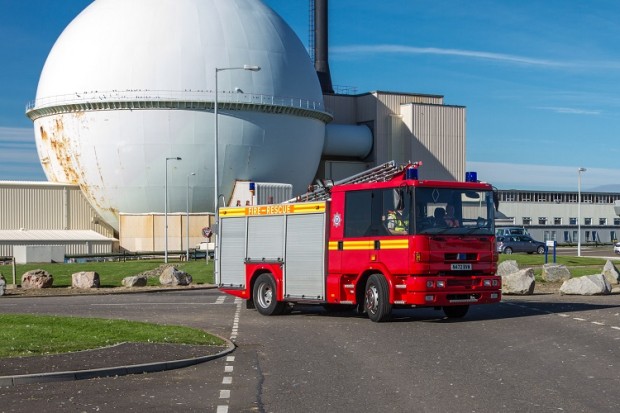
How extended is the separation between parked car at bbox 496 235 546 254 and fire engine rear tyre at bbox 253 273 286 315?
154 feet

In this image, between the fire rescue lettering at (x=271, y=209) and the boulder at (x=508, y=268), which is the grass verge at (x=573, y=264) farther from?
the fire rescue lettering at (x=271, y=209)

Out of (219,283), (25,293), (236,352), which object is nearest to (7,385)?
(236,352)

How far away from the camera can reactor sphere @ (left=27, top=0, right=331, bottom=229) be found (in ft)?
234

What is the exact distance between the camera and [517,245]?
71.6 metres

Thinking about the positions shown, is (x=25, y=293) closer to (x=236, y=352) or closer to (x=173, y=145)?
(x=236, y=352)

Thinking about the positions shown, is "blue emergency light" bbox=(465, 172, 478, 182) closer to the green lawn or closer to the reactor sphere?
the green lawn

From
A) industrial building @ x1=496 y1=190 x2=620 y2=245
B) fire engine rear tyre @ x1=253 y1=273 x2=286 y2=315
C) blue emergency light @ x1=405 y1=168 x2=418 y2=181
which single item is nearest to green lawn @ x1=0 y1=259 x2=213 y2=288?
fire engine rear tyre @ x1=253 y1=273 x2=286 y2=315

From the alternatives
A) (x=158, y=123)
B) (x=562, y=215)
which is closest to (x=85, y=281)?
(x=158, y=123)

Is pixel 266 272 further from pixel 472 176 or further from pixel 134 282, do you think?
pixel 134 282

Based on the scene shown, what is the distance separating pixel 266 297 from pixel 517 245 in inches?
1947

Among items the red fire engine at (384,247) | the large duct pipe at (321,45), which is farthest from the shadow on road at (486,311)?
the large duct pipe at (321,45)

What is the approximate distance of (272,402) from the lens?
1145 centimetres

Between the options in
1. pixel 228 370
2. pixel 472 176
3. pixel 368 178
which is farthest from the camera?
pixel 368 178

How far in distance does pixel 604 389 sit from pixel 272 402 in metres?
3.92
